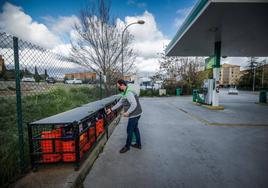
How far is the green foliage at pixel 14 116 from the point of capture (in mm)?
2220

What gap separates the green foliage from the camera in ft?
7.28

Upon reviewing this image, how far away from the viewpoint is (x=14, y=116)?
5121 millimetres

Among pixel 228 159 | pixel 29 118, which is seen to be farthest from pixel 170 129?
pixel 29 118

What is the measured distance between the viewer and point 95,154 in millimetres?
2994

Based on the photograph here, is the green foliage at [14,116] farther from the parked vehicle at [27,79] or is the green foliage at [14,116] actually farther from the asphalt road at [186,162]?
the asphalt road at [186,162]

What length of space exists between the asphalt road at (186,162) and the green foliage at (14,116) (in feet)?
4.22

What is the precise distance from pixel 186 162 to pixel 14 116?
6.18 m

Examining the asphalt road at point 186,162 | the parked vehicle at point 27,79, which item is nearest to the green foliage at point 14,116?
the parked vehicle at point 27,79

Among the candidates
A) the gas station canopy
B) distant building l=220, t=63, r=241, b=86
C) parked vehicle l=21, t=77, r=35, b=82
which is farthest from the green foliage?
distant building l=220, t=63, r=241, b=86

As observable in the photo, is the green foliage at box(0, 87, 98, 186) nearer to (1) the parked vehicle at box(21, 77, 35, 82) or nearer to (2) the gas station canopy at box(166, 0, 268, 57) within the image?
(1) the parked vehicle at box(21, 77, 35, 82)

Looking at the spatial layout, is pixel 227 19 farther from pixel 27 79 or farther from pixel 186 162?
pixel 27 79

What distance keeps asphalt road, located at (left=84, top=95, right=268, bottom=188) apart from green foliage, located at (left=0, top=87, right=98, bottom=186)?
129cm

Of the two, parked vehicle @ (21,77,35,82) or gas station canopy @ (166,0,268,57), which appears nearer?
parked vehicle @ (21,77,35,82)

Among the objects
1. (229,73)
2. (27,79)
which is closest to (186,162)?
(27,79)
